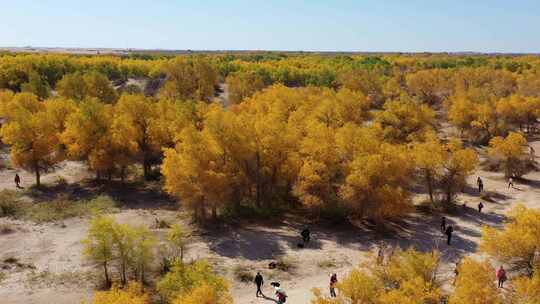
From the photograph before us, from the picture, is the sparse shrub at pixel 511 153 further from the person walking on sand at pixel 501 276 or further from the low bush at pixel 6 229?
the low bush at pixel 6 229

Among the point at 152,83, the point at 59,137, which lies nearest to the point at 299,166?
the point at 59,137

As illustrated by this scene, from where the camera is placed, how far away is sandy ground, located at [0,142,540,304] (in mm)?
32625

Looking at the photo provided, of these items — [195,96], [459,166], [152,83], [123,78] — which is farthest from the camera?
[123,78]

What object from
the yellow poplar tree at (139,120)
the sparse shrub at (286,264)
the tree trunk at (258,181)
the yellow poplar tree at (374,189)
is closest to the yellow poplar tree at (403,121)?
Result: the yellow poplar tree at (374,189)

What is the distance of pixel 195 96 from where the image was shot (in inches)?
4055

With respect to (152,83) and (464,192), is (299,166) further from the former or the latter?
(152,83)

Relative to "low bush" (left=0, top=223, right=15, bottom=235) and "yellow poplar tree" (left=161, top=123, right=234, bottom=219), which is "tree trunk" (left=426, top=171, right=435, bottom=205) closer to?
"yellow poplar tree" (left=161, top=123, right=234, bottom=219)

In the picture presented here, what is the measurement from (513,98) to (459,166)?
4794 centimetres

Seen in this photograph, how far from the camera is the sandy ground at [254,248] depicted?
32625mm

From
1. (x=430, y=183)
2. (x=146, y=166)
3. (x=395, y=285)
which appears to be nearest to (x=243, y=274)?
(x=395, y=285)

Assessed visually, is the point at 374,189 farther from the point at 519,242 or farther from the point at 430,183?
the point at 519,242

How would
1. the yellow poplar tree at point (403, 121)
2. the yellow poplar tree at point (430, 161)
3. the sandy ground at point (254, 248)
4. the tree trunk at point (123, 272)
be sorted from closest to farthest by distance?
1. the tree trunk at point (123, 272)
2. the sandy ground at point (254, 248)
3. the yellow poplar tree at point (430, 161)
4. the yellow poplar tree at point (403, 121)

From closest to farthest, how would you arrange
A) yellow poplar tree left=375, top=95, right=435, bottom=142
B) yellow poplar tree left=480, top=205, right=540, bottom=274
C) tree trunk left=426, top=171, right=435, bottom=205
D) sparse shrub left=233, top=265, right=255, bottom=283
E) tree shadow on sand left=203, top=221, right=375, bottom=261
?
yellow poplar tree left=480, top=205, right=540, bottom=274
sparse shrub left=233, top=265, right=255, bottom=283
tree shadow on sand left=203, top=221, right=375, bottom=261
tree trunk left=426, top=171, right=435, bottom=205
yellow poplar tree left=375, top=95, right=435, bottom=142

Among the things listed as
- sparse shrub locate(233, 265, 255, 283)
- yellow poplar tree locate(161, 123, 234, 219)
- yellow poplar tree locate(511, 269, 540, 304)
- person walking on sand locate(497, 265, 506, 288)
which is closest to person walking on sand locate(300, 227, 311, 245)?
sparse shrub locate(233, 265, 255, 283)
